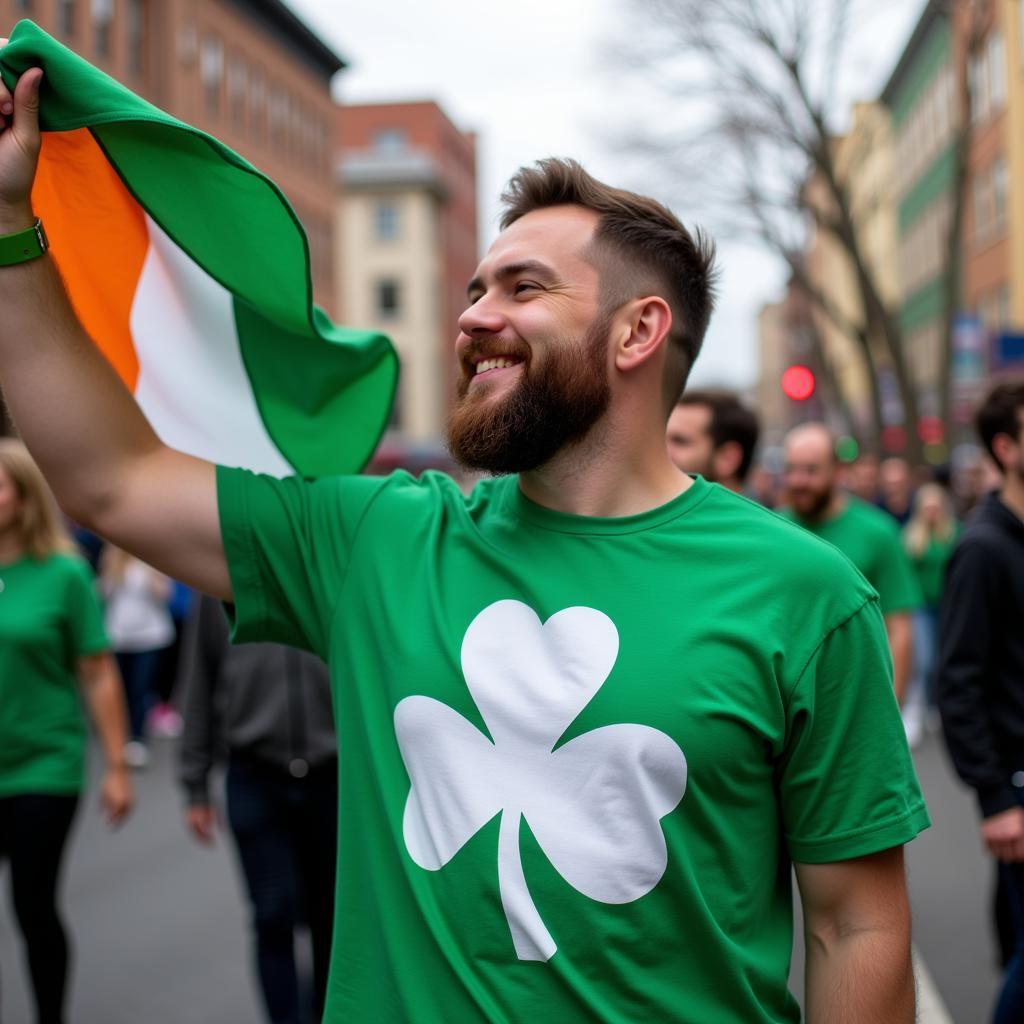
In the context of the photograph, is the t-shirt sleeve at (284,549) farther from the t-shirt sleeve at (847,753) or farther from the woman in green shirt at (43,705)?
the woman in green shirt at (43,705)

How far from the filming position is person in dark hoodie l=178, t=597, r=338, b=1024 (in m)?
4.85

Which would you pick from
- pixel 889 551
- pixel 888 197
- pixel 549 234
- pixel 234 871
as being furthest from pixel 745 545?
pixel 888 197

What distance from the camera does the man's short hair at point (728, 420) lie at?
5.93 metres

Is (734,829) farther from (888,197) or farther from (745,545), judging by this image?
(888,197)

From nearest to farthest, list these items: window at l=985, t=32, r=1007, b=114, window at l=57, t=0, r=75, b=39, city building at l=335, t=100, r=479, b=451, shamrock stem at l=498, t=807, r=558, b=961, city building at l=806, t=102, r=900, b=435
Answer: shamrock stem at l=498, t=807, r=558, b=961 → window at l=57, t=0, r=75, b=39 → city building at l=806, t=102, r=900, b=435 → window at l=985, t=32, r=1007, b=114 → city building at l=335, t=100, r=479, b=451

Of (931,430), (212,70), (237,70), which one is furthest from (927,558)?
(237,70)

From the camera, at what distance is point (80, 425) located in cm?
241

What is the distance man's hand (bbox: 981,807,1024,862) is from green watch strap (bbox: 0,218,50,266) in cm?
325

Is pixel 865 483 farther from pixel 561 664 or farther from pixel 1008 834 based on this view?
pixel 561 664

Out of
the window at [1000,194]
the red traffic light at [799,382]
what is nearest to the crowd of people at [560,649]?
the red traffic light at [799,382]

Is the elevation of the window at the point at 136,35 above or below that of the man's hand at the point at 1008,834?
above

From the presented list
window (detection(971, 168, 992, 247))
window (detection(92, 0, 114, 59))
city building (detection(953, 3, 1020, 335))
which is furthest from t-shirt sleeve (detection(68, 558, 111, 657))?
window (detection(971, 168, 992, 247))

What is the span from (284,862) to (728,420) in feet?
8.12

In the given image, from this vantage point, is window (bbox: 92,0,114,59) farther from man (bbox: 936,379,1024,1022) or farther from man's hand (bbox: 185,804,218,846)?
man (bbox: 936,379,1024,1022)
